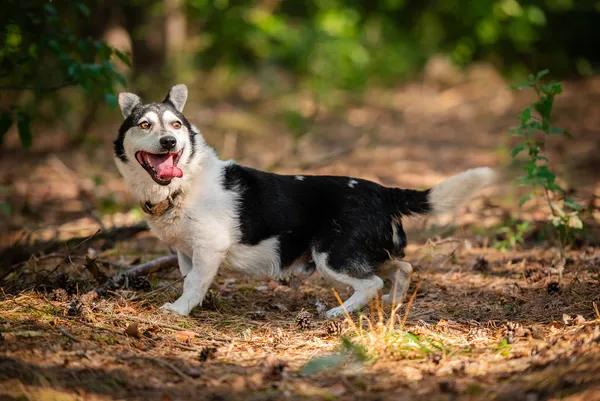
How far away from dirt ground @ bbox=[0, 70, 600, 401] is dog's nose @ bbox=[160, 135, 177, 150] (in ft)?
3.09

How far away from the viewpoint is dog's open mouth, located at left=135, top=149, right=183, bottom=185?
4.05m

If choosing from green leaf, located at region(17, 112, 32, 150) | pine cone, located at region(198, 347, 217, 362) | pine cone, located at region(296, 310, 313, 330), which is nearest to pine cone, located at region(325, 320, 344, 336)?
pine cone, located at region(296, 310, 313, 330)

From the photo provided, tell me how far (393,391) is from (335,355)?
451mm

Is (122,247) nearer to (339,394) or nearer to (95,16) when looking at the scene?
(339,394)

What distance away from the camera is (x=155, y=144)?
3.99 metres

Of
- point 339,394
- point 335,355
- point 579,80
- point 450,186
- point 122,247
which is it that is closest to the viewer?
point 339,394

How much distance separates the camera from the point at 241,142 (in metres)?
10.0

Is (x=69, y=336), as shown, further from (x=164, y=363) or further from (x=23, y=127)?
(x=23, y=127)

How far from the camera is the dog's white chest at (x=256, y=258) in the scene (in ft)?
14.1

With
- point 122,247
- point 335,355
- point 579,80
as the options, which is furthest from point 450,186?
point 579,80

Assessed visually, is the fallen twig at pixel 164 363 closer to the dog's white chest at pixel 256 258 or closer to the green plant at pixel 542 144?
the dog's white chest at pixel 256 258

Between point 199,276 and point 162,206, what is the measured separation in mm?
550

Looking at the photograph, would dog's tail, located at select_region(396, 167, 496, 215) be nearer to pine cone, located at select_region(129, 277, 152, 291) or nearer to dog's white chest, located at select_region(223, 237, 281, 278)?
dog's white chest, located at select_region(223, 237, 281, 278)

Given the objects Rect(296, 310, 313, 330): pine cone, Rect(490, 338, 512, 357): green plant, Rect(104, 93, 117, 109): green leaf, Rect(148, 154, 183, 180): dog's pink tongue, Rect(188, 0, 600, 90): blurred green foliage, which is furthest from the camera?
Rect(188, 0, 600, 90): blurred green foliage
